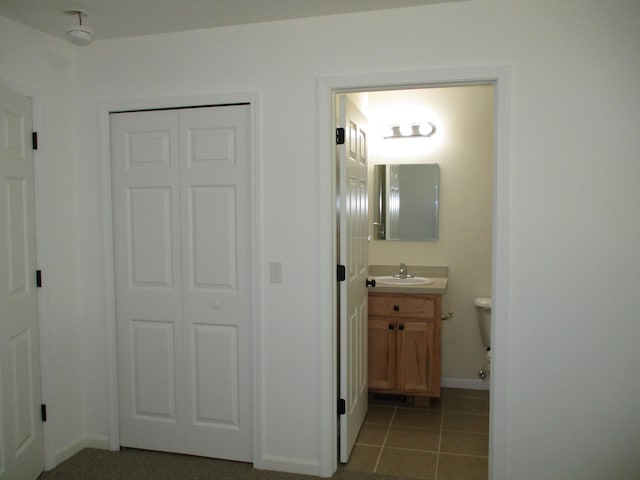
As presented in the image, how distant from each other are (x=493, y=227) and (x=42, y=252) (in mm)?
2378

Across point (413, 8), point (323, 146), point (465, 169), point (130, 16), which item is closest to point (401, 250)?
point (465, 169)

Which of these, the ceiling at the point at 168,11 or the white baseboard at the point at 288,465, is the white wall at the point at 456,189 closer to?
the ceiling at the point at 168,11

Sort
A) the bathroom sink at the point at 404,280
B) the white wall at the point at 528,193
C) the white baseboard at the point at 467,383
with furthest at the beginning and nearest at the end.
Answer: the white baseboard at the point at 467,383 < the bathroom sink at the point at 404,280 < the white wall at the point at 528,193

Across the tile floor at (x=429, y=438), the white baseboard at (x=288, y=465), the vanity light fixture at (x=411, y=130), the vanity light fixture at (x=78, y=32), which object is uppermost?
the vanity light fixture at (x=78, y=32)

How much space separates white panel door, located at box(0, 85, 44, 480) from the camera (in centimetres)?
255

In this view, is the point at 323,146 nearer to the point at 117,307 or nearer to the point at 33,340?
the point at 117,307

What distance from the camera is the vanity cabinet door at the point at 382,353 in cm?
374

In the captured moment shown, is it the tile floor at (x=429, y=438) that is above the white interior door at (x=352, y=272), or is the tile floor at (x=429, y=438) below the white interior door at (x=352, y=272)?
below

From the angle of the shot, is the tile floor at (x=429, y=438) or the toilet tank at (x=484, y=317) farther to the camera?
the toilet tank at (x=484, y=317)

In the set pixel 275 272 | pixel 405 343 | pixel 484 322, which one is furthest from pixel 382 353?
pixel 275 272

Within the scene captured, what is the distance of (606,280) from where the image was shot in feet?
7.91

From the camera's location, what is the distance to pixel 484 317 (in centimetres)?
397

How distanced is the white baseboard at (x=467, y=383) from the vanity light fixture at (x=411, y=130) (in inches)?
77.1

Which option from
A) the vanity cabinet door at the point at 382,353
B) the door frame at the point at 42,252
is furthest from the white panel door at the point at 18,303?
the vanity cabinet door at the point at 382,353
